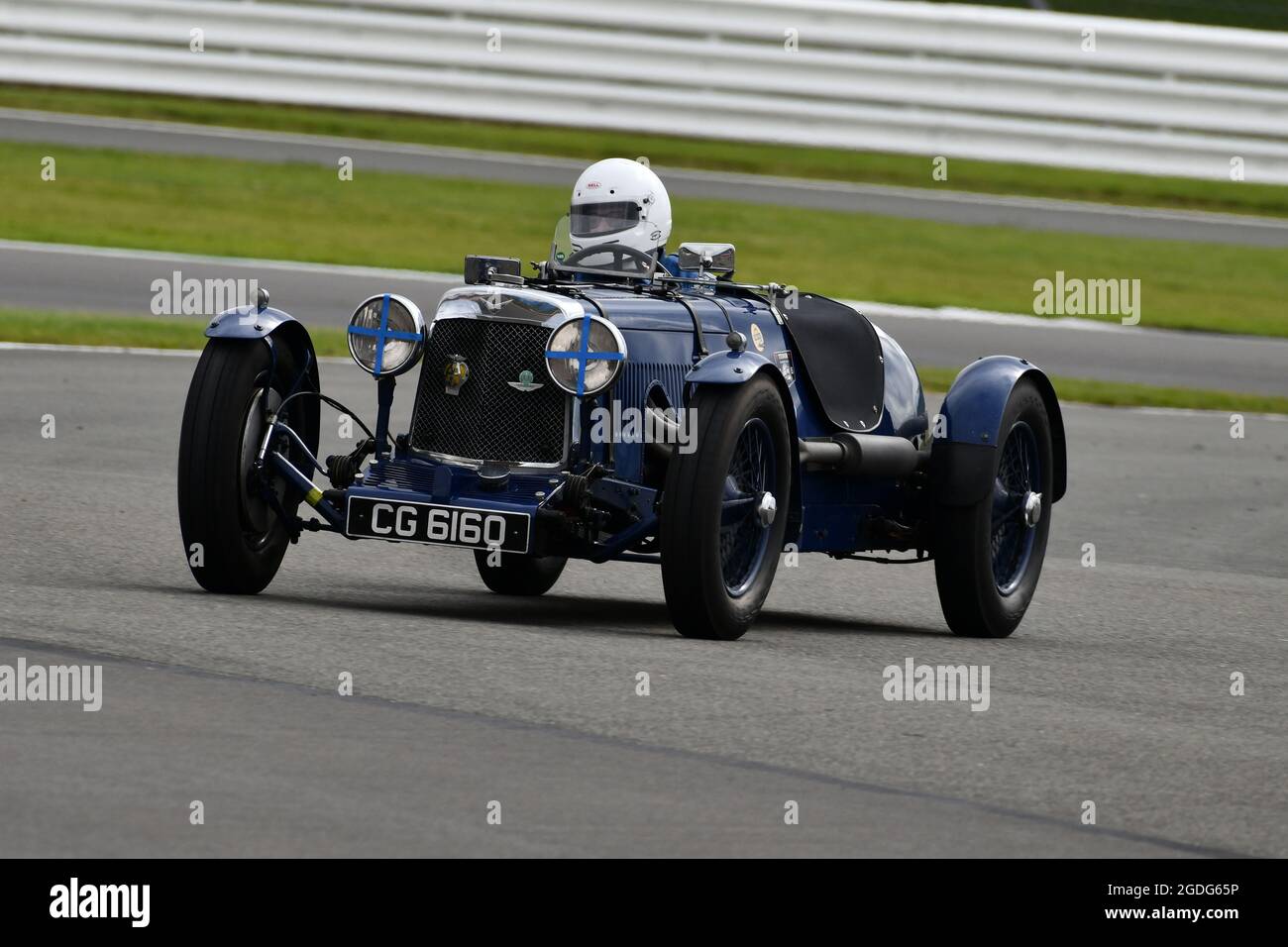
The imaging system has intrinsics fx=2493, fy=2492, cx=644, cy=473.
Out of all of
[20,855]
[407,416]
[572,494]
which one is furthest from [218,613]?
[407,416]

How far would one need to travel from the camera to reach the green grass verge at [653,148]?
86.3ft

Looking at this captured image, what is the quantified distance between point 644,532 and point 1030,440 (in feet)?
7.08

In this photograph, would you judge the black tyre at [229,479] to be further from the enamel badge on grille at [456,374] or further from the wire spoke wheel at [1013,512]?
the wire spoke wheel at [1013,512]

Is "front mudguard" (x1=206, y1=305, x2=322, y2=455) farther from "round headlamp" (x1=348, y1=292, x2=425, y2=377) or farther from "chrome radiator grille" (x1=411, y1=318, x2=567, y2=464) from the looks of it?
"chrome radiator grille" (x1=411, y1=318, x2=567, y2=464)

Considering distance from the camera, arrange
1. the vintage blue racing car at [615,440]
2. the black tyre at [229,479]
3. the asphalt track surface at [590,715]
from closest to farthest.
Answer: the asphalt track surface at [590,715] → the vintage blue racing car at [615,440] → the black tyre at [229,479]

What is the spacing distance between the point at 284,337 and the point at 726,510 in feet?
5.73

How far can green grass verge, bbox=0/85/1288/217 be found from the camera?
26312 mm

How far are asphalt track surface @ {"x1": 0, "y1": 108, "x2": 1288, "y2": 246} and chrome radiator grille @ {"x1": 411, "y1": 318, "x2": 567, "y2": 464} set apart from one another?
1573 centimetres

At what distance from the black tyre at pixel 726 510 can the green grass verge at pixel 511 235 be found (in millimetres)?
12570

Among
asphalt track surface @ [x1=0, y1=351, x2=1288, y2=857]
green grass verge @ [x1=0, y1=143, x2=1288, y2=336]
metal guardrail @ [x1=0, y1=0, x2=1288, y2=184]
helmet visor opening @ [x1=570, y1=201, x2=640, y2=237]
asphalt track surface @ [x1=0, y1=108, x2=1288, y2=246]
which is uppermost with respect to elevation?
metal guardrail @ [x1=0, y1=0, x2=1288, y2=184]

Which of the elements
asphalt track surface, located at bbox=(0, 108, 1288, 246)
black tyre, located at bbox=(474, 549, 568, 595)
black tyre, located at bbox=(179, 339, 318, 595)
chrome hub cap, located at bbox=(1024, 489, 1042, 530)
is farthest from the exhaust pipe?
asphalt track surface, located at bbox=(0, 108, 1288, 246)

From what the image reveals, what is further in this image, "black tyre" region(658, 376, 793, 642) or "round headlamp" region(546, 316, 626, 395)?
"round headlamp" region(546, 316, 626, 395)

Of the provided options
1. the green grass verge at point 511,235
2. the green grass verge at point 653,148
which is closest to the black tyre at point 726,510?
the green grass verge at point 511,235

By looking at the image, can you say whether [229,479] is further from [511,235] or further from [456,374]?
[511,235]
